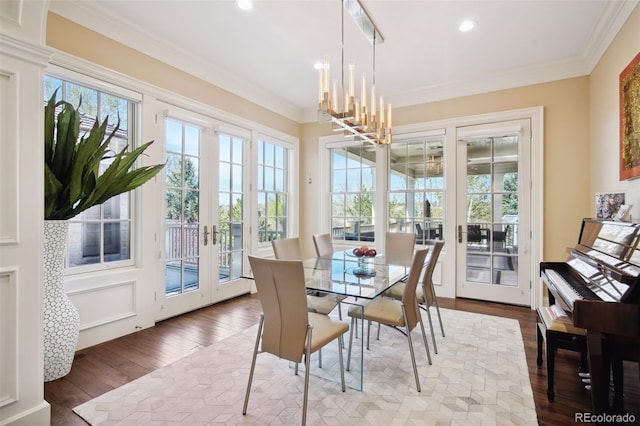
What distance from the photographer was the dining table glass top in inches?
86.4

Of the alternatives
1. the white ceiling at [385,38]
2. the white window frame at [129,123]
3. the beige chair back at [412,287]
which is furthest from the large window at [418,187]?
the white window frame at [129,123]

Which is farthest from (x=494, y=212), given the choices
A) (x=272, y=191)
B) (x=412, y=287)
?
(x=272, y=191)

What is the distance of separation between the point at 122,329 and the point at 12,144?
207 centimetres

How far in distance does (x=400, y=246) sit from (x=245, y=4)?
297 centimetres

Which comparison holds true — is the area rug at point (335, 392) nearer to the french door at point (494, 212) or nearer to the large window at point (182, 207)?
the large window at point (182, 207)

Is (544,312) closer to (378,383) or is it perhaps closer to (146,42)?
(378,383)

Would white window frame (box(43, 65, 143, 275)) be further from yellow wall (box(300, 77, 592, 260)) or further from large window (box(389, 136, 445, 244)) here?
yellow wall (box(300, 77, 592, 260))

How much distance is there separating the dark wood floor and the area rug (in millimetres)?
98

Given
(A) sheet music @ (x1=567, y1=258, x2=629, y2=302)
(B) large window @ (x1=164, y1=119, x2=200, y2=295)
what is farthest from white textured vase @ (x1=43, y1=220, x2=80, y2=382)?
(A) sheet music @ (x1=567, y1=258, x2=629, y2=302)

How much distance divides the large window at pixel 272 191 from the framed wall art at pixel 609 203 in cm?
416

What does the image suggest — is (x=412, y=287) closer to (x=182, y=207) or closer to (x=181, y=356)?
(x=181, y=356)

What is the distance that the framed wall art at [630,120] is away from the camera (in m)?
2.40

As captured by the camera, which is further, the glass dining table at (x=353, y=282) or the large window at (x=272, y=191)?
the large window at (x=272, y=191)

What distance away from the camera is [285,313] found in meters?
1.82
